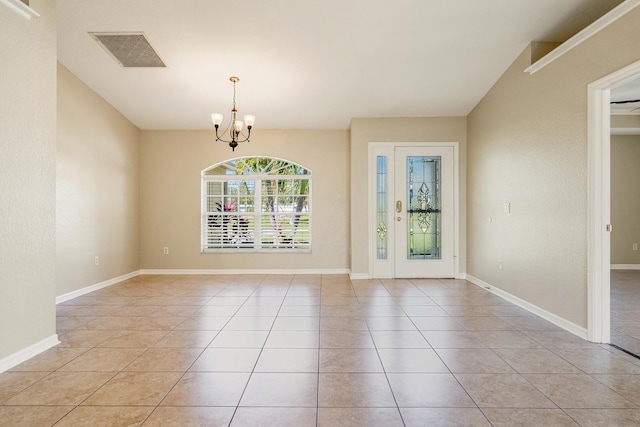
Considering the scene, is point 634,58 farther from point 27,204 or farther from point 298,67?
point 27,204

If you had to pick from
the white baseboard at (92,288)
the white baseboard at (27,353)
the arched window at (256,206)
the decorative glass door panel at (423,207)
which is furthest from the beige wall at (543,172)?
the white baseboard at (92,288)

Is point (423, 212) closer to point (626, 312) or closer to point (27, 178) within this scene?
point (626, 312)

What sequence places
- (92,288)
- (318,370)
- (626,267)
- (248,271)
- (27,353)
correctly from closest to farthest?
(318,370), (27,353), (92,288), (248,271), (626,267)

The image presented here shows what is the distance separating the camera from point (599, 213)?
2.74 m

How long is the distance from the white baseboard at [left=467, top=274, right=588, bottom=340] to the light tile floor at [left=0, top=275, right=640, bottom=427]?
0.31 feet

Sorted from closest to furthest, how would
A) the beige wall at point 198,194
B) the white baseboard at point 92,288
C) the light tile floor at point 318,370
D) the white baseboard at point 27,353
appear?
the light tile floor at point 318,370, the white baseboard at point 27,353, the white baseboard at point 92,288, the beige wall at point 198,194

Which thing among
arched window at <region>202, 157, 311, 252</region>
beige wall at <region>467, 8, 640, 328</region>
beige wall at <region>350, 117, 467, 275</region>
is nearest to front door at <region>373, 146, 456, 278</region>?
beige wall at <region>350, 117, 467, 275</region>

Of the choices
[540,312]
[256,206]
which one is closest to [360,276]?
Answer: [256,206]

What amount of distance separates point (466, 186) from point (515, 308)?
86.8 inches

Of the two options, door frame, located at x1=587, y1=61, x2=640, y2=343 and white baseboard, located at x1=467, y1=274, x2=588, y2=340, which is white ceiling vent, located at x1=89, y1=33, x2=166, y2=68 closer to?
door frame, located at x1=587, y1=61, x2=640, y2=343

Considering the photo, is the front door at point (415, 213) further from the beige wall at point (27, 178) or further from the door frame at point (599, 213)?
the beige wall at point (27, 178)

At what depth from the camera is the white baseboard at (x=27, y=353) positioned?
2242 mm

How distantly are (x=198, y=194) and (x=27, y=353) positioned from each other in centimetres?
367

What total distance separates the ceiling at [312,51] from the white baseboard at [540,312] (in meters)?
2.70
